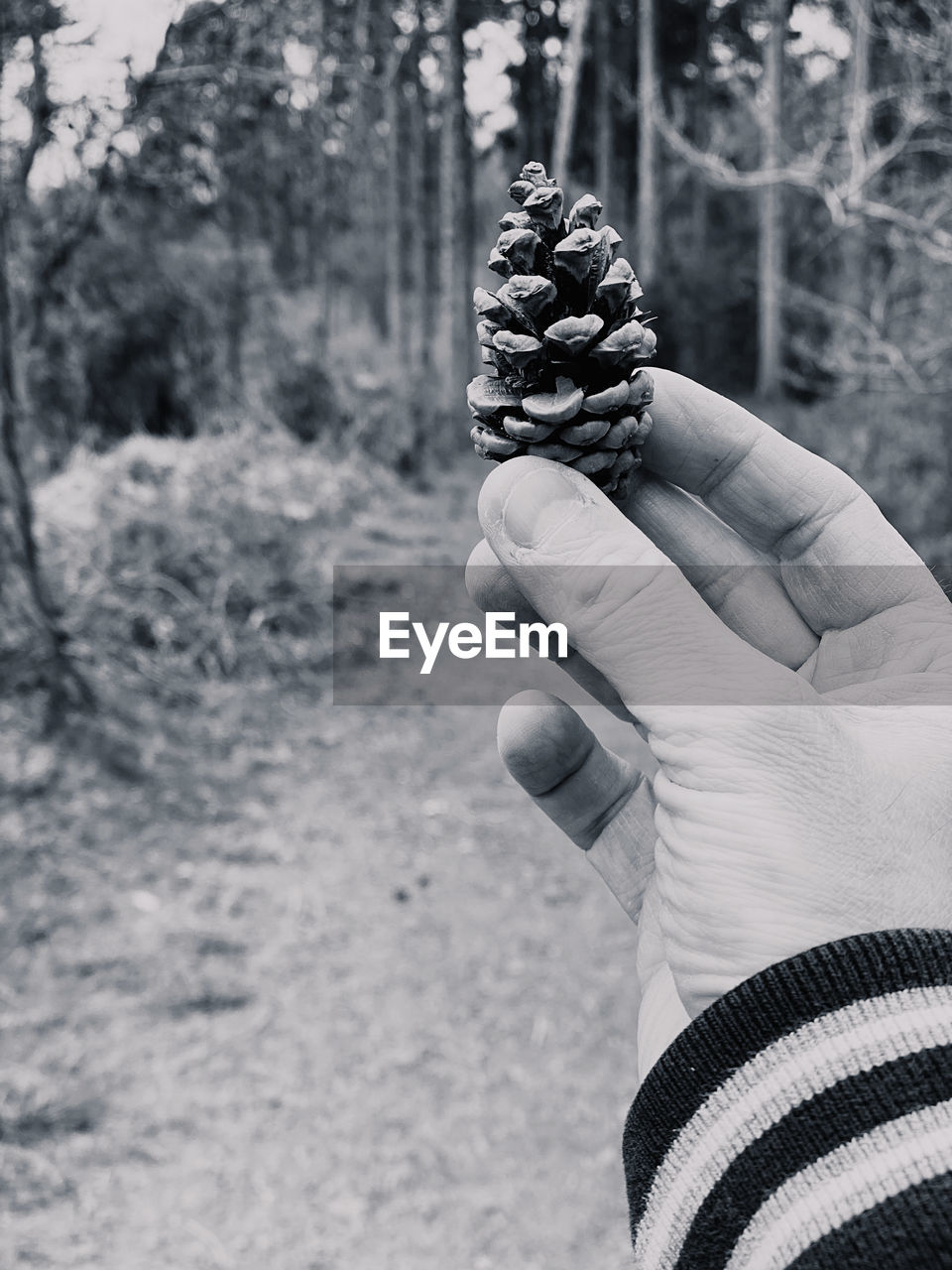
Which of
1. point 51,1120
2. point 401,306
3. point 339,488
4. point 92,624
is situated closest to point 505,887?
point 51,1120

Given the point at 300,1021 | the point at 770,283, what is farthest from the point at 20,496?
the point at 770,283

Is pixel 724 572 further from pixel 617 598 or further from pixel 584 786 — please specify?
pixel 617 598

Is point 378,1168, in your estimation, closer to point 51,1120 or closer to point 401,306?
point 51,1120

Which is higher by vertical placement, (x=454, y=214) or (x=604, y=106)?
(x=604, y=106)

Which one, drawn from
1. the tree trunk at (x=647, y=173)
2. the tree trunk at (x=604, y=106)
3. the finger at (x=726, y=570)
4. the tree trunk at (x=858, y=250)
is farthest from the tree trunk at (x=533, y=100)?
the finger at (x=726, y=570)

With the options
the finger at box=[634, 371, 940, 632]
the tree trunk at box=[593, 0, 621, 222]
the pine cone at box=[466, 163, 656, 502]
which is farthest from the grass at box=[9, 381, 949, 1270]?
the tree trunk at box=[593, 0, 621, 222]

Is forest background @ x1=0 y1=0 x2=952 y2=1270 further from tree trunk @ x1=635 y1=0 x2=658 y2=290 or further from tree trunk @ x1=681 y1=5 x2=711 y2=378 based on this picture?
tree trunk @ x1=681 y1=5 x2=711 y2=378
